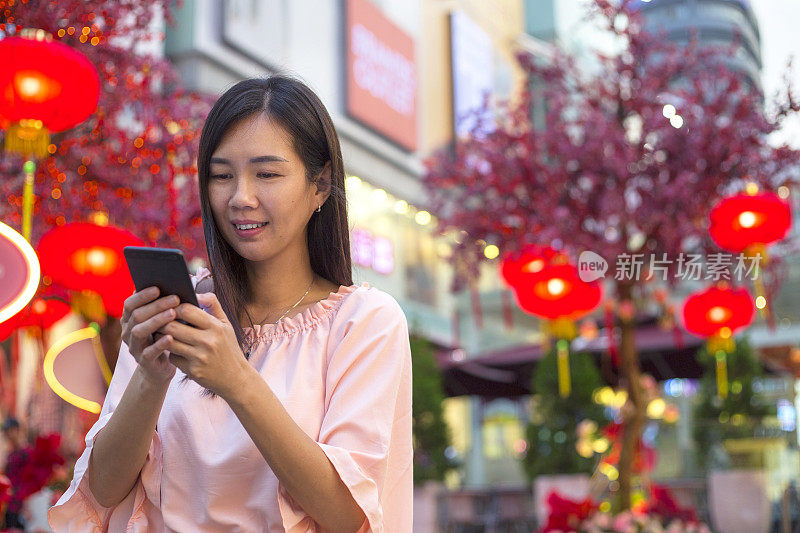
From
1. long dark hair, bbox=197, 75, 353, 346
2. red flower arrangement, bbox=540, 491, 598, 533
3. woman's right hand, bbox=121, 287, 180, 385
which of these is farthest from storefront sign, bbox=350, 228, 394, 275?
woman's right hand, bbox=121, 287, 180, 385

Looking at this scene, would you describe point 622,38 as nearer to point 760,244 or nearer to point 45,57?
point 760,244

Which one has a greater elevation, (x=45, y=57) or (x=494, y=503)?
(x=45, y=57)

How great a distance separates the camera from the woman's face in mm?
1323

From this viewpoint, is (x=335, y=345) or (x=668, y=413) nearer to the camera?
(x=335, y=345)

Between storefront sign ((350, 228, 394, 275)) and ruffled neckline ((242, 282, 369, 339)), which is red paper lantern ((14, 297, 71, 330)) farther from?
storefront sign ((350, 228, 394, 275))

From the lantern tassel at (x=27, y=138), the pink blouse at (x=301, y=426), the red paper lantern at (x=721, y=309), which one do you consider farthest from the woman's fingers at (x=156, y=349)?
the red paper lantern at (x=721, y=309)

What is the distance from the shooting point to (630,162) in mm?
4719

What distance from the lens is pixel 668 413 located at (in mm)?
9469

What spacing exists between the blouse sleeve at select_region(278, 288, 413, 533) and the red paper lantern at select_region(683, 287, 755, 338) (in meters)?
4.39

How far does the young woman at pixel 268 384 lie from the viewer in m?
1.20

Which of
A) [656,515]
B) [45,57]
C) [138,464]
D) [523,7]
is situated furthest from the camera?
[523,7]

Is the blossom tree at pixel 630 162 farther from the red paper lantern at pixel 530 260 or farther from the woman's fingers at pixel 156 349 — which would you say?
the woman's fingers at pixel 156 349

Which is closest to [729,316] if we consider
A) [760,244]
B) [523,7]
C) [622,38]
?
[760,244]

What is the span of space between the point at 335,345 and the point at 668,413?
8729 mm
